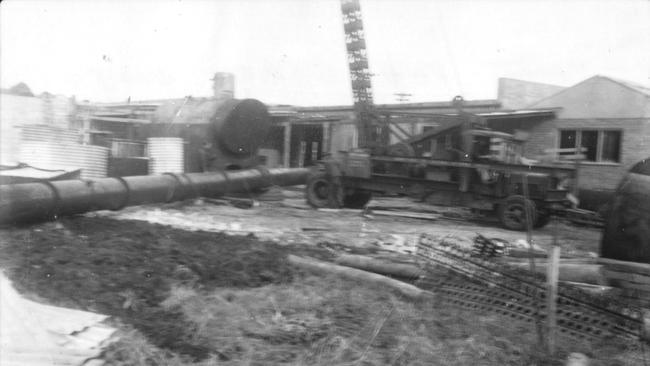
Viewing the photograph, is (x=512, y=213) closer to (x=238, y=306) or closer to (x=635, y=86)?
(x=635, y=86)

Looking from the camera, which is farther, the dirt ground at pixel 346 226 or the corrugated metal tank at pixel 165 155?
the corrugated metal tank at pixel 165 155

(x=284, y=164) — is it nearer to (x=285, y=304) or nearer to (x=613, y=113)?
(x=613, y=113)

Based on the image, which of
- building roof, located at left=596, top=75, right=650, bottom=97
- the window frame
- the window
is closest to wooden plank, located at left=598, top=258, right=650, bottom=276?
building roof, located at left=596, top=75, right=650, bottom=97

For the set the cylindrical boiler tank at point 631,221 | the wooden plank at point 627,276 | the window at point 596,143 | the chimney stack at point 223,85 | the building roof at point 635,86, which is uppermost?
the building roof at point 635,86

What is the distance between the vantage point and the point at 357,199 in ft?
42.6

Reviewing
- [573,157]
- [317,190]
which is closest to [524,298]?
[573,157]

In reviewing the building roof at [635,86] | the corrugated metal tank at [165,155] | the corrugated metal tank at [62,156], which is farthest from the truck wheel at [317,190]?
the building roof at [635,86]

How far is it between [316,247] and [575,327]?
3379mm

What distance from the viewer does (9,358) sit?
3.45m

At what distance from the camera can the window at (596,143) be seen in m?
13.7

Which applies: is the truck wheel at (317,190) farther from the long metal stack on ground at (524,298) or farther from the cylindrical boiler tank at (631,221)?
the cylindrical boiler tank at (631,221)

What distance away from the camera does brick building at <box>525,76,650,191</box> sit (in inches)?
500

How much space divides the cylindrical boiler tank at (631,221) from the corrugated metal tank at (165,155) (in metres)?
8.98

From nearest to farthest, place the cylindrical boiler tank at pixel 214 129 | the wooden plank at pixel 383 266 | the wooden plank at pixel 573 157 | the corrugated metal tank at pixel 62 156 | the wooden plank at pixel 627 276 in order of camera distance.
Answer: the wooden plank at pixel 627 276, the wooden plank at pixel 383 266, the wooden plank at pixel 573 157, the corrugated metal tank at pixel 62 156, the cylindrical boiler tank at pixel 214 129
